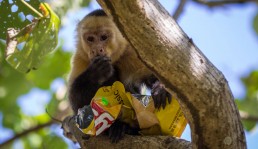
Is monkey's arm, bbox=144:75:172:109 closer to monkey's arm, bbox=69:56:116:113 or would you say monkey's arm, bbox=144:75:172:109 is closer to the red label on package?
the red label on package

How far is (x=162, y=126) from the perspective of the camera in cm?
451

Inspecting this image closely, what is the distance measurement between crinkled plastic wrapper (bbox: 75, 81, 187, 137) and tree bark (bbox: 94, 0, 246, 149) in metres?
0.81

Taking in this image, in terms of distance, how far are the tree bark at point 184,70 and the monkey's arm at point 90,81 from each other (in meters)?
1.61

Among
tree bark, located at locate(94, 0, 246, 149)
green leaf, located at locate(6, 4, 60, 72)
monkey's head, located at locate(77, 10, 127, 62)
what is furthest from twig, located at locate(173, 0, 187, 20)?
tree bark, located at locate(94, 0, 246, 149)

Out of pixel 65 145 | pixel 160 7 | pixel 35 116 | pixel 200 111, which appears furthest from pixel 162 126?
pixel 35 116

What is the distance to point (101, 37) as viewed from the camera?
5863 millimetres

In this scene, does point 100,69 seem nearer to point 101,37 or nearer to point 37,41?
point 37,41

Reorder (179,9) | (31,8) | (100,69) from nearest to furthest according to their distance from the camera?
(31,8) < (100,69) < (179,9)

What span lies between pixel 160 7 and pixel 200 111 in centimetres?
71

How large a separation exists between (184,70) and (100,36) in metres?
2.55

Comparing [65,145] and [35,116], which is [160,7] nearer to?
[65,145]

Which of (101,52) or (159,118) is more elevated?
(101,52)

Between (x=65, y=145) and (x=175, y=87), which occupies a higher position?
(x=175, y=87)

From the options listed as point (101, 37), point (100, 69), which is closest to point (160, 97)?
point (100, 69)
